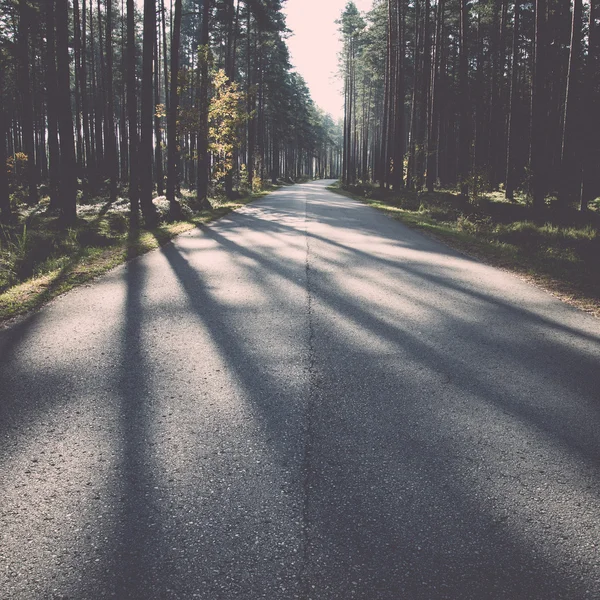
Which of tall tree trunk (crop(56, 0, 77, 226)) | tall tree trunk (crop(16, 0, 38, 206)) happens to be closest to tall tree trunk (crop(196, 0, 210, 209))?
tall tree trunk (crop(56, 0, 77, 226))

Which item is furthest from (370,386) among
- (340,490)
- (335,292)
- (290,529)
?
(335,292)

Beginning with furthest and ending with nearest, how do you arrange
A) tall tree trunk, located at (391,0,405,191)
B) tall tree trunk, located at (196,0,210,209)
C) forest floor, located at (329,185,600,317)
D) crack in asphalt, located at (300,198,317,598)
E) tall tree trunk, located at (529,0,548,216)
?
tall tree trunk, located at (391,0,405,191), tall tree trunk, located at (196,0,210,209), tall tree trunk, located at (529,0,548,216), forest floor, located at (329,185,600,317), crack in asphalt, located at (300,198,317,598)

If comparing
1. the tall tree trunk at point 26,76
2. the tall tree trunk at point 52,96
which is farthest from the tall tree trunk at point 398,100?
the tall tree trunk at point 26,76

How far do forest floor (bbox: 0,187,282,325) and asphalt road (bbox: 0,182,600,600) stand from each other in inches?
40.4

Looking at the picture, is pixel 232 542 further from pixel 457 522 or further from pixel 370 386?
pixel 370 386

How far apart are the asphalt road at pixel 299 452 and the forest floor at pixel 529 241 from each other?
2.10 metres

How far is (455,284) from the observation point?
24.5 feet

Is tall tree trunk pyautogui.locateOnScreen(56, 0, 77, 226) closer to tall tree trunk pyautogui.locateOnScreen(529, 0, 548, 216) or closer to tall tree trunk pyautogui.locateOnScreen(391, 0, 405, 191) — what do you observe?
tall tree trunk pyautogui.locateOnScreen(529, 0, 548, 216)

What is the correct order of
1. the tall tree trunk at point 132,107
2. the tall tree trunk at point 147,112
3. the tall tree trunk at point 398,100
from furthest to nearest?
the tall tree trunk at point 398,100 → the tall tree trunk at point 132,107 → the tall tree trunk at point 147,112

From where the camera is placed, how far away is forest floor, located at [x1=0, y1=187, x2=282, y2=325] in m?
6.83

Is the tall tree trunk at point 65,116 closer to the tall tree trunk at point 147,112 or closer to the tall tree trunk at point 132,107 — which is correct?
the tall tree trunk at point 132,107

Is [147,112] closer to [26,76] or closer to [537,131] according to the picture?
[26,76]

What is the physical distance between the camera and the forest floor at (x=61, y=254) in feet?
22.4

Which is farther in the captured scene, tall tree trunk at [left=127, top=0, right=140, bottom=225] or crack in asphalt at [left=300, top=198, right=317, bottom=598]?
tall tree trunk at [left=127, top=0, right=140, bottom=225]
